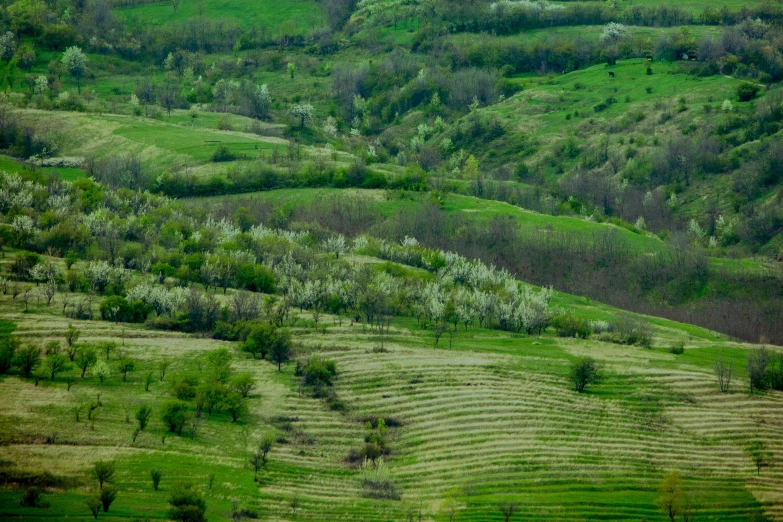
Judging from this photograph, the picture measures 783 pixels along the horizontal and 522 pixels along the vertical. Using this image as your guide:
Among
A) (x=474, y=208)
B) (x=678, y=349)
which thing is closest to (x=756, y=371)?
(x=678, y=349)

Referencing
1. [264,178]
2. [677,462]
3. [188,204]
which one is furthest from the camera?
[264,178]

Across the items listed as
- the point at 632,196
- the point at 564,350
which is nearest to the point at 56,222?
the point at 564,350

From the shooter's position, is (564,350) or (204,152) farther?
(204,152)

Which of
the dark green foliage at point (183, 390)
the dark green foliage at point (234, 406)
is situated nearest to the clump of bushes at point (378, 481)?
the dark green foliage at point (234, 406)

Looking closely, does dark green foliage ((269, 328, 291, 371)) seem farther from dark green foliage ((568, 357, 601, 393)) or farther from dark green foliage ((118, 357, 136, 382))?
dark green foliage ((568, 357, 601, 393))

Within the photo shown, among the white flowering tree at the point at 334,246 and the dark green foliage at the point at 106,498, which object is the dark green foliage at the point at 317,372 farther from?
the white flowering tree at the point at 334,246

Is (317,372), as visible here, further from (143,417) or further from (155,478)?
(155,478)

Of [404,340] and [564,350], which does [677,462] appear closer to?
[564,350]
